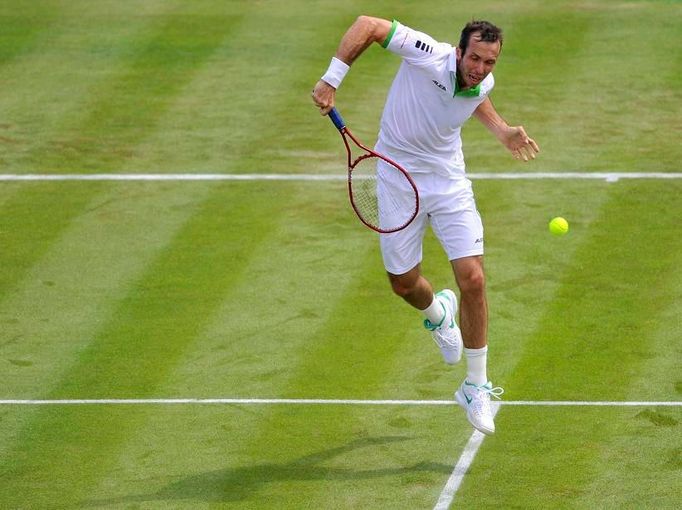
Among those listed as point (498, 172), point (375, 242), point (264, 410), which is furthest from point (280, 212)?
point (264, 410)

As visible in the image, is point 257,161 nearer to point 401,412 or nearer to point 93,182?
point 93,182

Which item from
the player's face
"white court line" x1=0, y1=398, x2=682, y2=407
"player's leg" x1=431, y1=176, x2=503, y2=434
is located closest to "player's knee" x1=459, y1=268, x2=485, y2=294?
"player's leg" x1=431, y1=176, x2=503, y2=434

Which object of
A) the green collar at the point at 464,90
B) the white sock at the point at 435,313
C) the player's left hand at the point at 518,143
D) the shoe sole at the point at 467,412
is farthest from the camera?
the white sock at the point at 435,313

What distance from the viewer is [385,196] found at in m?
10.6

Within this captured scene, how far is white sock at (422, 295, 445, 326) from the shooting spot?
433 inches

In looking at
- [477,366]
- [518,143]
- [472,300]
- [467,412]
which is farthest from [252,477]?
[518,143]

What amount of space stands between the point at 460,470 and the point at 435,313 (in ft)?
4.87

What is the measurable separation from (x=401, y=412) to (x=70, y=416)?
219 cm

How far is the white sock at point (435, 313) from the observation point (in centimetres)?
1101

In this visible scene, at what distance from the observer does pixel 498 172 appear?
15602 mm

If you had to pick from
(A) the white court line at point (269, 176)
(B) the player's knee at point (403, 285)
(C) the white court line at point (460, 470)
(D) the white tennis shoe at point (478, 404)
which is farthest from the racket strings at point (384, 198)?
(A) the white court line at point (269, 176)

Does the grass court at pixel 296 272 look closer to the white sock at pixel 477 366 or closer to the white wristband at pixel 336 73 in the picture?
the white sock at pixel 477 366

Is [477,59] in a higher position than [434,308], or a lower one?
higher

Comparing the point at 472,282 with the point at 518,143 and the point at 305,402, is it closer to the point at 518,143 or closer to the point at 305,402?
the point at 518,143
